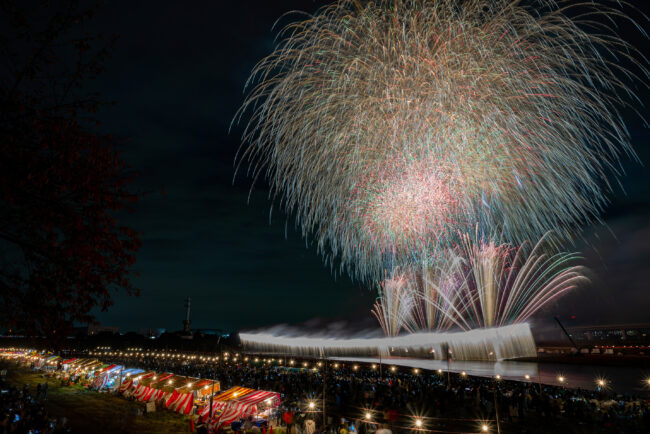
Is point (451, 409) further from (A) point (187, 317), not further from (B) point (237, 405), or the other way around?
(A) point (187, 317)

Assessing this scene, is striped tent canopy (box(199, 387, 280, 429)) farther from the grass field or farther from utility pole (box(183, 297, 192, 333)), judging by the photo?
utility pole (box(183, 297, 192, 333))

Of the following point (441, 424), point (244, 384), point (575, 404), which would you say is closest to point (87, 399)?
point (244, 384)

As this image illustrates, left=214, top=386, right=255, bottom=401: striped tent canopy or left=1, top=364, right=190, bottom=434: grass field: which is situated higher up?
left=214, top=386, right=255, bottom=401: striped tent canopy

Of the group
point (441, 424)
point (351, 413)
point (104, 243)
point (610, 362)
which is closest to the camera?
point (104, 243)

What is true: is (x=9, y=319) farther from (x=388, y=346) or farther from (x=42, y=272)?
(x=388, y=346)

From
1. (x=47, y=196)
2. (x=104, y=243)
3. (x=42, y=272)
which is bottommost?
(x=42, y=272)

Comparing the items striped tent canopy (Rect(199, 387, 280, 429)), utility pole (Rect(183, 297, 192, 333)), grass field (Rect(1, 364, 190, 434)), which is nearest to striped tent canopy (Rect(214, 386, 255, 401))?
striped tent canopy (Rect(199, 387, 280, 429))

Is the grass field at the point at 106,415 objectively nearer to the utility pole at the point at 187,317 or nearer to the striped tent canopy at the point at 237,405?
the striped tent canopy at the point at 237,405

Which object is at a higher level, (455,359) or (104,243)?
(104,243)

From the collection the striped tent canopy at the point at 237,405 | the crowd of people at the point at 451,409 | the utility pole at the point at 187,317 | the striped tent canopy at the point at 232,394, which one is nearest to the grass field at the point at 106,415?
the striped tent canopy at the point at 237,405
